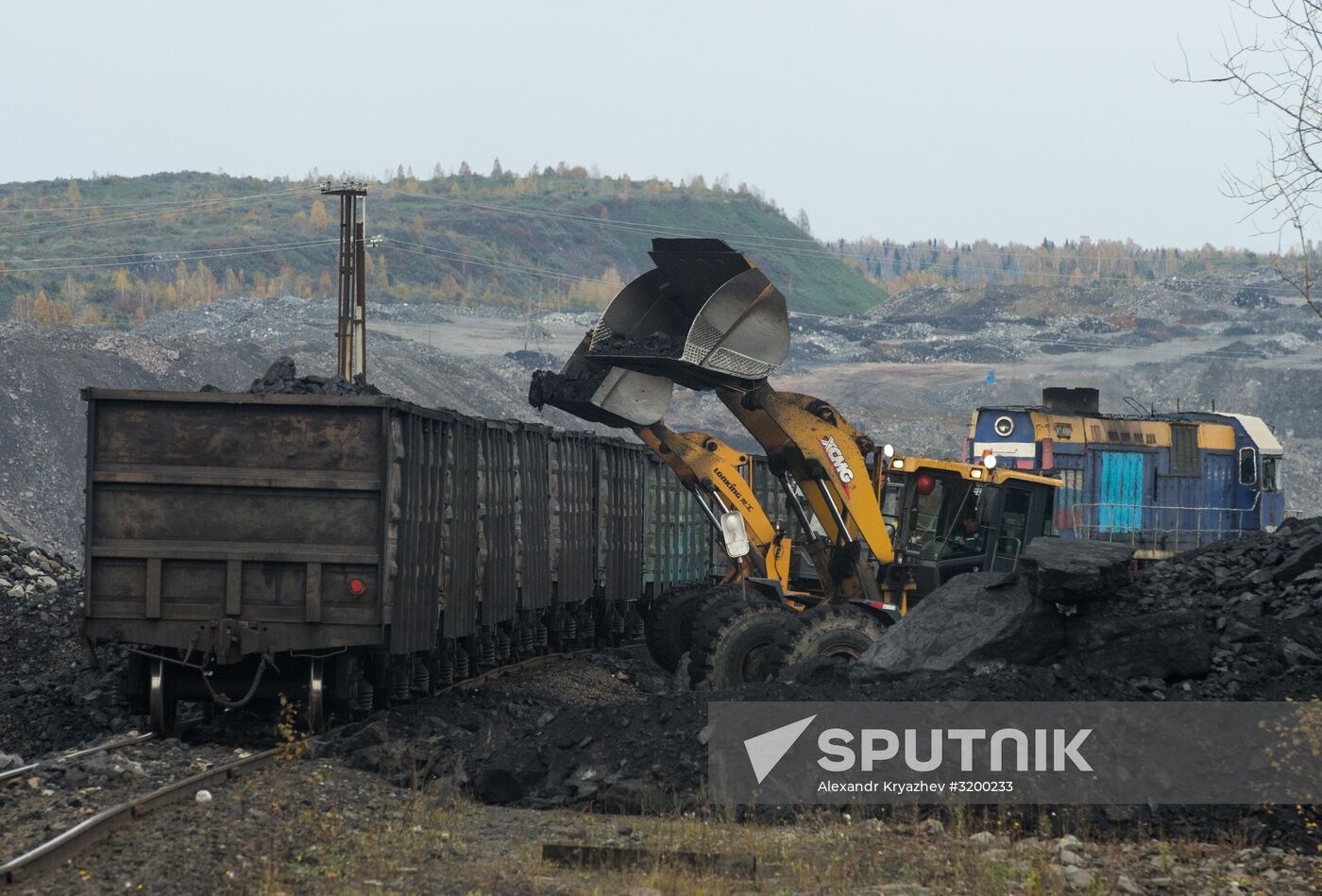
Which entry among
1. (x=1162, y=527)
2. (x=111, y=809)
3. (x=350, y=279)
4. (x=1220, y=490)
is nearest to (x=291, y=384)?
(x=111, y=809)

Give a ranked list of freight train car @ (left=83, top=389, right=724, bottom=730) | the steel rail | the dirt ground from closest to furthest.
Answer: the dirt ground < the steel rail < freight train car @ (left=83, top=389, right=724, bottom=730)

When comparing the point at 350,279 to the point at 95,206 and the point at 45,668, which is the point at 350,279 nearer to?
the point at 45,668

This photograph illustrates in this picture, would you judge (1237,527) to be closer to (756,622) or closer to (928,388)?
(756,622)

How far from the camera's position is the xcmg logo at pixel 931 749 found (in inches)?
409

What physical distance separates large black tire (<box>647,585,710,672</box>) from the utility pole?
→ 12.7 meters

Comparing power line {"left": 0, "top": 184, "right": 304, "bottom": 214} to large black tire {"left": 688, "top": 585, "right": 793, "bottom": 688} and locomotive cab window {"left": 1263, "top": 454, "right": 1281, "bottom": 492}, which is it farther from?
large black tire {"left": 688, "top": 585, "right": 793, "bottom": 688}

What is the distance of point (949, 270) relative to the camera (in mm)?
178125

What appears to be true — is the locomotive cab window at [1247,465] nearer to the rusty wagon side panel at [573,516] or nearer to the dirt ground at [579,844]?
the rusty wagon side panel at [573,516]

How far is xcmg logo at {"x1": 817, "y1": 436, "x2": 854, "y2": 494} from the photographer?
15602 mm

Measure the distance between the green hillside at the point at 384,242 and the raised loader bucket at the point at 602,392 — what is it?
65.4 meters

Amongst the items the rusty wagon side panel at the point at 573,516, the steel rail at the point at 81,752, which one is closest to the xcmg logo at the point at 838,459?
the rusty wagon side panel at the point at 573,516

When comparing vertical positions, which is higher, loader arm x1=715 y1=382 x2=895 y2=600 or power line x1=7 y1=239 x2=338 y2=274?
power line x1=7 y1=239 x2=338 y2=274

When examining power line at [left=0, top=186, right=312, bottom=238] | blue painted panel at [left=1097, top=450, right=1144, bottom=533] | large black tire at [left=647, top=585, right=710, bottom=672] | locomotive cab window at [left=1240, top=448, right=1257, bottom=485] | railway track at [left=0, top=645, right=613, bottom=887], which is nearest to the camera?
railway track at [left=0, top=645, right=613, bottom=887]

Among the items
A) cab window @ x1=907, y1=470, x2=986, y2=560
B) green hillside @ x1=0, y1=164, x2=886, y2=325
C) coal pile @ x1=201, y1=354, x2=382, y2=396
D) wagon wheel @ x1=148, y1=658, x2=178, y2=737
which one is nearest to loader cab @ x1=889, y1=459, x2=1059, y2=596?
cab window @ x1=907, y1=470, x2=986, y2=560
